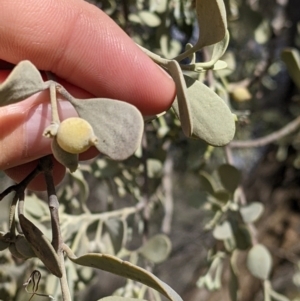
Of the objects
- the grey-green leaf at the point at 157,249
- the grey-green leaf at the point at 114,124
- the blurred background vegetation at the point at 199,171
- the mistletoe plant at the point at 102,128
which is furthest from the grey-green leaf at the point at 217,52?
the grey-green leaf at the point at 157,249

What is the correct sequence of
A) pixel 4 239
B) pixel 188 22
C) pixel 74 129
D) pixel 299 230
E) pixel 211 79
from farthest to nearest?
pixel 299 230
pixel 188 22
pixel 211 79
pixel 4 239
pixel 74 129

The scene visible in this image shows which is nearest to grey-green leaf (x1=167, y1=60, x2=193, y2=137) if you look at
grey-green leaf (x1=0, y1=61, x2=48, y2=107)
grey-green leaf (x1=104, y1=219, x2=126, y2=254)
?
grey-green leaf (x1=0, y1=61, x2=48, y2=107)

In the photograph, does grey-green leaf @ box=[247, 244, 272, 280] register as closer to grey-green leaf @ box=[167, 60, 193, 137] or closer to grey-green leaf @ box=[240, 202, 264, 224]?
grey-green leaf @ box=[240, 202, 264, 224]

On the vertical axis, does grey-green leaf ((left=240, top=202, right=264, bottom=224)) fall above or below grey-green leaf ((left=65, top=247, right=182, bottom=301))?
below

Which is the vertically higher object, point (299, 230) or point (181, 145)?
point (181, 145)

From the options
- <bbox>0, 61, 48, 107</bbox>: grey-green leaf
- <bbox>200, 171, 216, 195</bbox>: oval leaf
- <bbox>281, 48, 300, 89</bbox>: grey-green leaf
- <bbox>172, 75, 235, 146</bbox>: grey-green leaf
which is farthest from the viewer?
<bbox>200, 171, 216, 195</bbox>: oval leaf

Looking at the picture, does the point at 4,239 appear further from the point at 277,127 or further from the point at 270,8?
the point at 277,127

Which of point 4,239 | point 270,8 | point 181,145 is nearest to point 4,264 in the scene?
point 4,239
